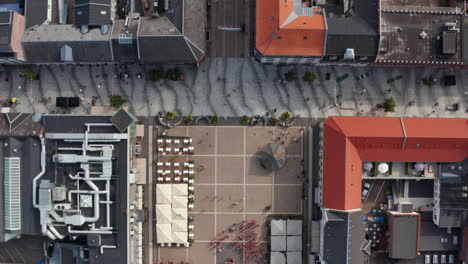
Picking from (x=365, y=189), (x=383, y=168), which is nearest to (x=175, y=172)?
(x=365, y=189)

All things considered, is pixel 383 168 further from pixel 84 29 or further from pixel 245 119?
pixel 84 29

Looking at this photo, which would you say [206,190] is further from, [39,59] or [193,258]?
[39,59]

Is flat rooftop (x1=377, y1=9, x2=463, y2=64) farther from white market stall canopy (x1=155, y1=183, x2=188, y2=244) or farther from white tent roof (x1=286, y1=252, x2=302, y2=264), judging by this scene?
white market stall canopy (x1=155, y1=183, x2=188, y2=244)

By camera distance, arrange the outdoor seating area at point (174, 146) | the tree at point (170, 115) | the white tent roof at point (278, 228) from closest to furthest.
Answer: the tree at point (170, 115) → the outdoor seating area at point (174, 146) → the white tent roof at point (278, 228)

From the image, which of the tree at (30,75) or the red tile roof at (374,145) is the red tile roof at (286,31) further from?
the tree at (30,75)

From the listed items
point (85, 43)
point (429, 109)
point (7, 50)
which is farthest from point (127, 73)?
point (429, 109)

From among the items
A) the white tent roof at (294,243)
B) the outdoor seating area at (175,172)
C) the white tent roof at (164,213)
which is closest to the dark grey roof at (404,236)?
the white tent roof at (294,243)
